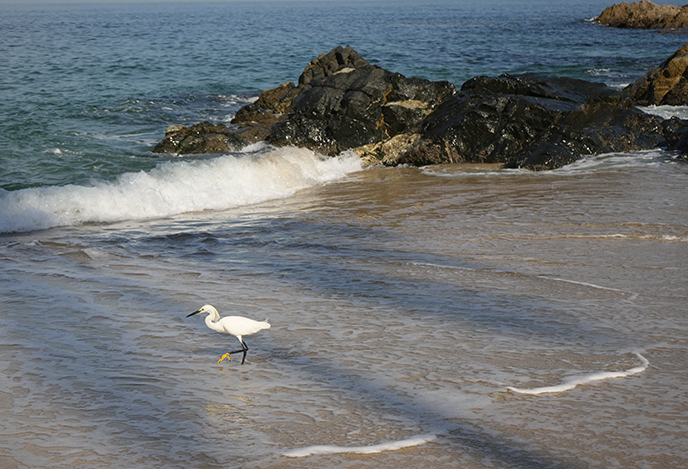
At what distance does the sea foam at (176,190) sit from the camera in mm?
9180

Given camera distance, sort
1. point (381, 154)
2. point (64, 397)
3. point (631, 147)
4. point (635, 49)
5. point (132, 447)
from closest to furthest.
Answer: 1. point (132, 447)
2. point (64, 397)
3. point (631, 147)
4. point (381, 154)
5. point (635, 49)

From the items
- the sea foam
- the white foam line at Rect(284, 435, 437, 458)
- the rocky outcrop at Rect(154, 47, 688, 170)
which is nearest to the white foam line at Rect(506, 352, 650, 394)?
the white foam line at Rect(284, 435, 437, 458)

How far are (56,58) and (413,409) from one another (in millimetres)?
31416

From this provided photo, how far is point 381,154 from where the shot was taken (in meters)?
13.2

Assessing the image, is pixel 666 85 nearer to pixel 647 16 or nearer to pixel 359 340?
pixel 359 340

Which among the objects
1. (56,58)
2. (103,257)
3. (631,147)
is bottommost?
(103,257)

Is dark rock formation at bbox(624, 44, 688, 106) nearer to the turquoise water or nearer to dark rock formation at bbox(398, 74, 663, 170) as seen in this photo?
dark rock formation at bbox(398, 74, 663, 170)

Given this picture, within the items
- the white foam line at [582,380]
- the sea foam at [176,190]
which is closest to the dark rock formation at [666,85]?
the sea foam at [176,190]

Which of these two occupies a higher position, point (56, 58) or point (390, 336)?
point (56, 58)

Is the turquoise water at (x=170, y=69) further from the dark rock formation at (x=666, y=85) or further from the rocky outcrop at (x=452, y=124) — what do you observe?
the dark rock formation at (x=666, y=85)

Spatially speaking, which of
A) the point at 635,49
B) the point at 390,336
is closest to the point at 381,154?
the point at 390,336

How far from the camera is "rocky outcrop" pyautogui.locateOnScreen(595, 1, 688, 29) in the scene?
52.4 metres

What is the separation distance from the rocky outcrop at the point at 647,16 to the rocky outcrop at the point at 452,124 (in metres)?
45.1

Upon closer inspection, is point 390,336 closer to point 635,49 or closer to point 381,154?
point 381,154
